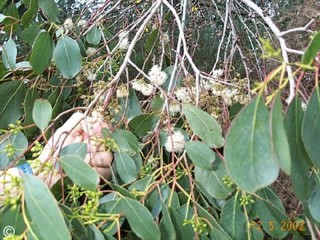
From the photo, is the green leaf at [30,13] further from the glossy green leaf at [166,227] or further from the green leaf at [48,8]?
the glossy green leaf at [166,227]

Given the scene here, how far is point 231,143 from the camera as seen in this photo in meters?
0.45

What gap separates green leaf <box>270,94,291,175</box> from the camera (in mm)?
405

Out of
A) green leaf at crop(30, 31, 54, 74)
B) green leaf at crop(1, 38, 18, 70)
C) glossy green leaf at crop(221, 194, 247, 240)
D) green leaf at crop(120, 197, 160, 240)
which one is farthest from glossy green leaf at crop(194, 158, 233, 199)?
green leaf at crop(1, 38, 18, 70)

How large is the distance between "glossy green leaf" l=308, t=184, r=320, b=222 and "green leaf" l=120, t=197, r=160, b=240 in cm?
17

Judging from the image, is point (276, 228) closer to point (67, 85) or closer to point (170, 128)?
point (170, 128)

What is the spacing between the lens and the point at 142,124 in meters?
0.76

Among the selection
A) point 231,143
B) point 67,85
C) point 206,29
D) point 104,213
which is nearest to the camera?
point 231,143

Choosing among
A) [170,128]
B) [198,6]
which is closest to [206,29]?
[198,6]

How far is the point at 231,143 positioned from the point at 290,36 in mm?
665

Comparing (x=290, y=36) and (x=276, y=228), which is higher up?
(x=290, y=36)

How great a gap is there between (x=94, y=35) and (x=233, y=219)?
499 mm

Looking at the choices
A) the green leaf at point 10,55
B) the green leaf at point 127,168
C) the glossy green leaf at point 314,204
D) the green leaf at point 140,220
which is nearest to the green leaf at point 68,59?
the green leaf at point 10,55

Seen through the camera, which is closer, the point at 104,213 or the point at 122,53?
the point at 104,213

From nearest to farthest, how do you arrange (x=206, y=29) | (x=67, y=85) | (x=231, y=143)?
(x=231, y=143), (x=67, y=85), (x=206, y=29)
